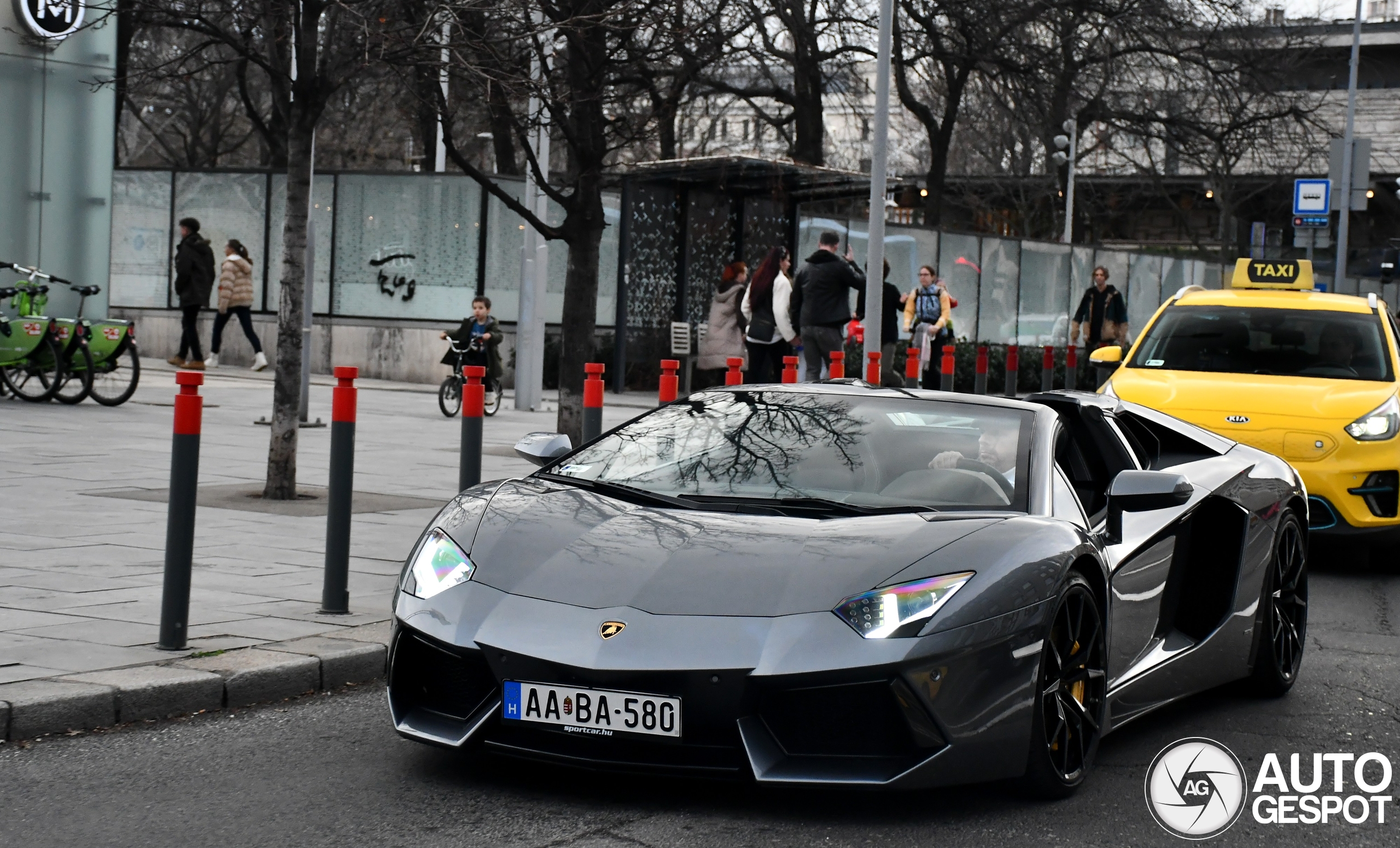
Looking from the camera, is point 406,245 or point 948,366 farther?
point 406,245

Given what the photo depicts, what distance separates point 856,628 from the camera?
4.30 m

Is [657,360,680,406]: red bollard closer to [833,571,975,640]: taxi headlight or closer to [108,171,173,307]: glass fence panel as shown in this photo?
[833,571,975,640]: taxi headlight

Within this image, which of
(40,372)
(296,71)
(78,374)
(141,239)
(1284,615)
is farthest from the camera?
(141,239)

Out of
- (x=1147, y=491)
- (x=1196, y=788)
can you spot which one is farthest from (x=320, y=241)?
(x=1196, y=788)

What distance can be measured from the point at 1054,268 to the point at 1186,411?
984 inches

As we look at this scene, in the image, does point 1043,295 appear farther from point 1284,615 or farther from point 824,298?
point 1284,615

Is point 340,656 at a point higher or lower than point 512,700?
lower

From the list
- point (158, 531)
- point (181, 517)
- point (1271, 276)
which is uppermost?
point (1271, 276)

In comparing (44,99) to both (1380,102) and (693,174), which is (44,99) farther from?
(1380,102)

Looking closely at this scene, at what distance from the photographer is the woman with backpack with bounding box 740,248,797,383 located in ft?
60.2

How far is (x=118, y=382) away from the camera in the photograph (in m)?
17.6

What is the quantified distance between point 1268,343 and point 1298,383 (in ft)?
2.33

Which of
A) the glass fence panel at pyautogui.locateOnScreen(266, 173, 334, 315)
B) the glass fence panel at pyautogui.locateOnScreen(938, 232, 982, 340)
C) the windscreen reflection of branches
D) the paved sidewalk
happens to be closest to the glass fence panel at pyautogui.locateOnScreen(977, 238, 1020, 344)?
the glass fence panel at pyautogui.locateOnScreen(938, 232, 982, 340)

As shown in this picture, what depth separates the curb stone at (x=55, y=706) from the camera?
5129 millimetres
